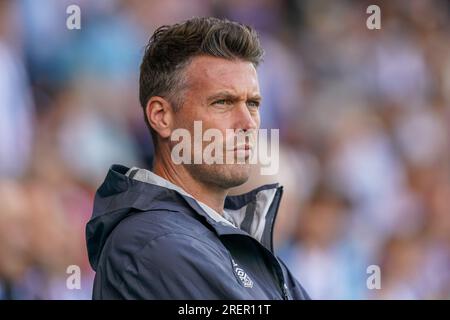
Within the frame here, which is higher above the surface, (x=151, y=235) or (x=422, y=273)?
(x=151, y=235)

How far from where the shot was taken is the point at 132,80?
335 centimetres

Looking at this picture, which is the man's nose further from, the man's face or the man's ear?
the man's ear

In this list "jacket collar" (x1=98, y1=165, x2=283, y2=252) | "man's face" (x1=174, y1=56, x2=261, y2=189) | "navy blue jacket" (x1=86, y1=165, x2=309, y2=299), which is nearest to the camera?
"navy blue jacket" (x1=86, y1=165, x2=309, y2=299)

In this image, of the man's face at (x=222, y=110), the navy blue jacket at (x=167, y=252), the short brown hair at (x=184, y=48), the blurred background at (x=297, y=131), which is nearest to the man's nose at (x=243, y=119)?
the man's face at (x=222, y=110)

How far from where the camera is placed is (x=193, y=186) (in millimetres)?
1784

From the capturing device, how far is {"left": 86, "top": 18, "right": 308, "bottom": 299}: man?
1.44 meters

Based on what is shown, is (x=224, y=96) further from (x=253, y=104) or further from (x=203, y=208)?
(x=203, y=208)

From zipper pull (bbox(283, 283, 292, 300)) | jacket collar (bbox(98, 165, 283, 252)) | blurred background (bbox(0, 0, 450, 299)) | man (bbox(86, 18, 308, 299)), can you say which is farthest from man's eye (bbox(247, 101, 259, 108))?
blurred background (bbox(0, 0, 450, 299))

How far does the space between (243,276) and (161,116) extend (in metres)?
0.47

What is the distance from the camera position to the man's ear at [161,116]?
5.90ft

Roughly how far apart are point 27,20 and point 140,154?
0.70m

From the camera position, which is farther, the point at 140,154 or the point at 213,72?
the point at 140,154
